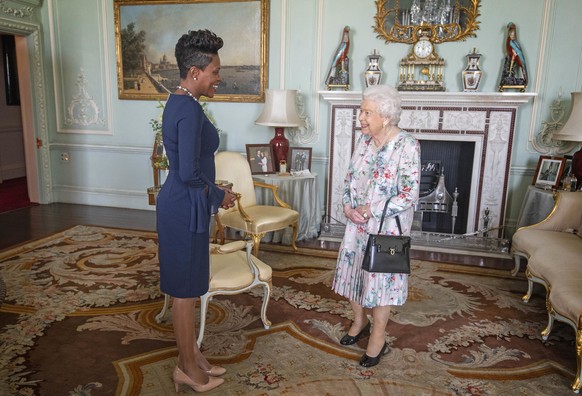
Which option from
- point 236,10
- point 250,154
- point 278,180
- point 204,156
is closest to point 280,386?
point 204,156

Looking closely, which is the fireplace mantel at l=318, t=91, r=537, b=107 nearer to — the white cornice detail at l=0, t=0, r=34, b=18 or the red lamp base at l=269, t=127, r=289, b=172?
the red lamp base at l=269, t=127, r=289, b=172

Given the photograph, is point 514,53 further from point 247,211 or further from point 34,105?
point 34,105

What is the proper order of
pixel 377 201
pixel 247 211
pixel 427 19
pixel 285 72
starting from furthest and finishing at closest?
pixel 285 72 < pixel 427 19 < pixel 247 211 < pixel 377 201

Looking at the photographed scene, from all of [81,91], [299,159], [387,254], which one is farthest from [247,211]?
[81,91]

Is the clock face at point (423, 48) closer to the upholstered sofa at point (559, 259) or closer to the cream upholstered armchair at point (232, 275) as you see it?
the upholstered sofa at point (559, 259)

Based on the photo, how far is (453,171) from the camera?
5.11 meters

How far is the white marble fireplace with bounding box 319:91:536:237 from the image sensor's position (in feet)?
15.2

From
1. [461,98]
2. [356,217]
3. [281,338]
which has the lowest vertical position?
[281,338]

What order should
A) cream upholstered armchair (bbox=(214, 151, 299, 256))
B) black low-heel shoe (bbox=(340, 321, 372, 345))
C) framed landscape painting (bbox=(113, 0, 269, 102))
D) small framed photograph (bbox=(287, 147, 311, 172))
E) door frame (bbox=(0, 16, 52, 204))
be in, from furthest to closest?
door frame (bbox=(0, 16, 52, 204)) < framed landscape painting (bbox=(113, 0, 269, 102)) < small framed photograph (bbox=(287, 147, 311, 172)) < cream upholstered armchair (bbox=(214, 151, 299, 256)) < black low-heel shoe (bbox=(340, 321, 372, 345))

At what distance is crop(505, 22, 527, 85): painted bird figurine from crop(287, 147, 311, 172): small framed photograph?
222 cm

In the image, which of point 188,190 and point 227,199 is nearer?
point 188,190

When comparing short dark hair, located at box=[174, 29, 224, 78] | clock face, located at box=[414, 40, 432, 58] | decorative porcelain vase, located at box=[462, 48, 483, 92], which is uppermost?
clock face, located at box=[414, 40, 432, 58]

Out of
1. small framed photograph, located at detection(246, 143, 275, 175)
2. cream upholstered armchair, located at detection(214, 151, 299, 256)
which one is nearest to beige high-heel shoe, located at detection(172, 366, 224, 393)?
cream upholstered armchair, located at detection(214, 151, 299, 256)

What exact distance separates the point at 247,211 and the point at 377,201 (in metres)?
2.08
